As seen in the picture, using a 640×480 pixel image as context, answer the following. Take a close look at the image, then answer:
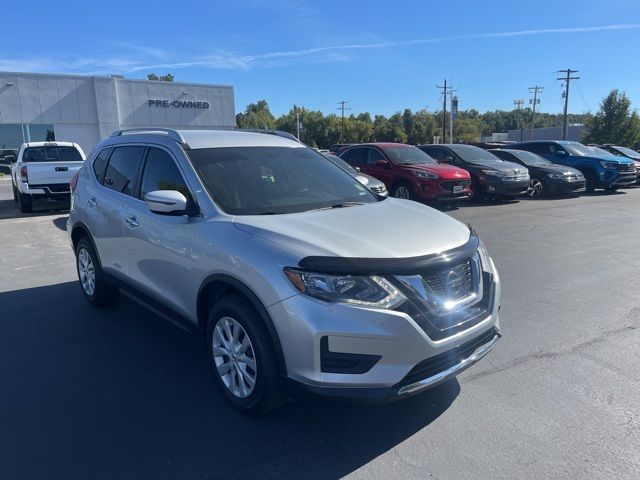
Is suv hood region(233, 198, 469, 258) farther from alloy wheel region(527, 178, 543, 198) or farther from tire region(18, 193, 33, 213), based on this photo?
alloy wheel region(527, 178, 543, 198)

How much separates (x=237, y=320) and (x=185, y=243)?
80 cm

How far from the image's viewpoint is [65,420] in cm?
326

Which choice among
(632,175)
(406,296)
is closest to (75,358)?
(406,296)

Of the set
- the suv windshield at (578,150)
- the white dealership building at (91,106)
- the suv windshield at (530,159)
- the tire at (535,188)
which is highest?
the white dealership building at (91,106)

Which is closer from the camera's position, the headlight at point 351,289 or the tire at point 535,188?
the headlight at point 351,289

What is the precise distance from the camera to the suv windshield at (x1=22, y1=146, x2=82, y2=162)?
44.3 feet

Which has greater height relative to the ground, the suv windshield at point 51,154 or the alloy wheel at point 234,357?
the suv windshield at point 51,154

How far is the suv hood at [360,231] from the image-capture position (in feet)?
9.56

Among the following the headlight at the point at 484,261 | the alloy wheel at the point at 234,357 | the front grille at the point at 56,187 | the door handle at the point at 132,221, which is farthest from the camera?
the front grille at the point at 56,187

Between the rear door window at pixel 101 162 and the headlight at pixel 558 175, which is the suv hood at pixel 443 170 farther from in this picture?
the rear door window at pixel 101 162

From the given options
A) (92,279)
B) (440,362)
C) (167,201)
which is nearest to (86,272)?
(92,279)

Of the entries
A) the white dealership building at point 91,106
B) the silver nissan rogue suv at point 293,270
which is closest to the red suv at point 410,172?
the silver nissan rogue suv at point 293,270

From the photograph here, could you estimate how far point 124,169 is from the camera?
4766 millimetres

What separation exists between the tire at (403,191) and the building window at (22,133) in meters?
29.5
